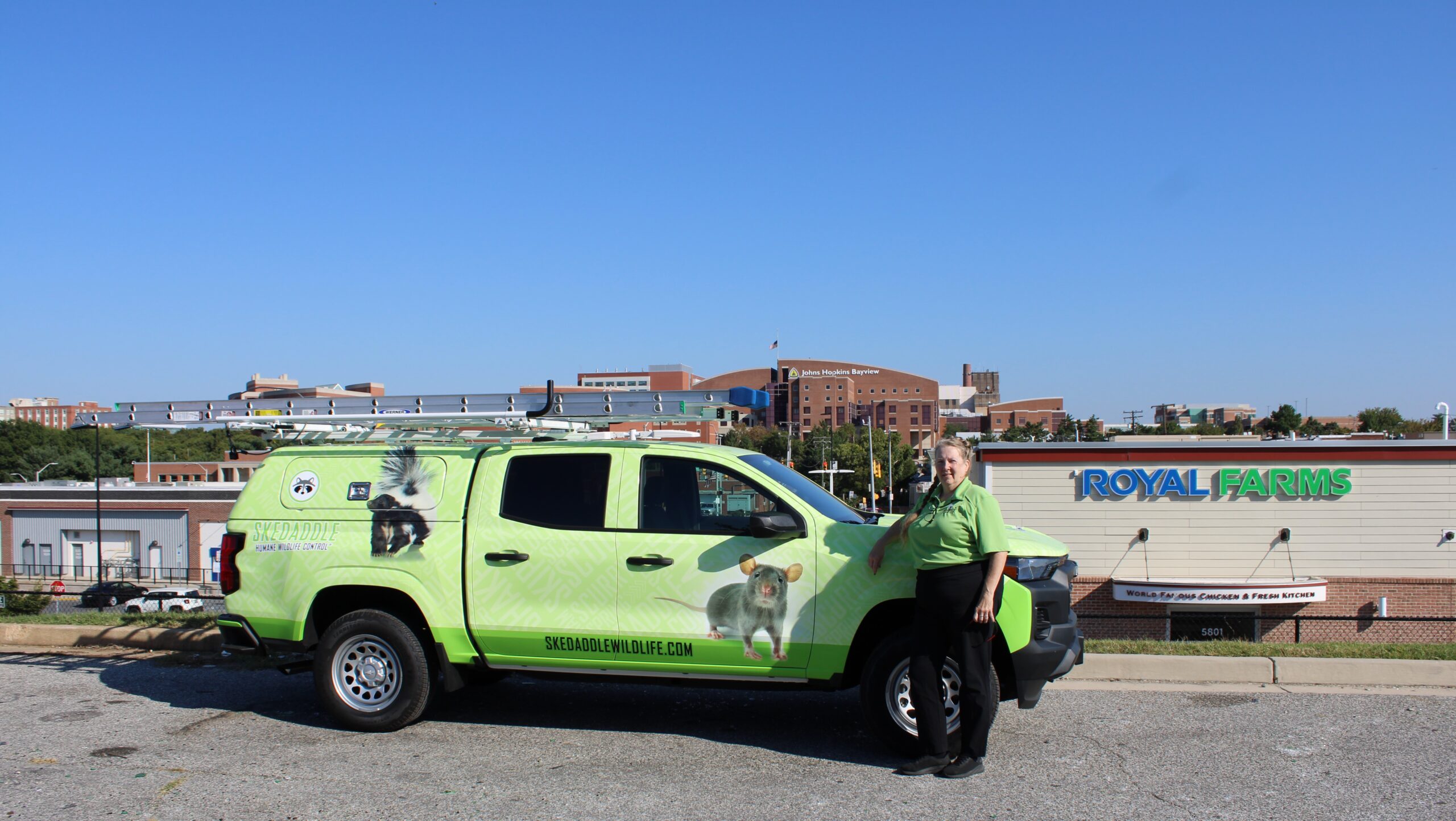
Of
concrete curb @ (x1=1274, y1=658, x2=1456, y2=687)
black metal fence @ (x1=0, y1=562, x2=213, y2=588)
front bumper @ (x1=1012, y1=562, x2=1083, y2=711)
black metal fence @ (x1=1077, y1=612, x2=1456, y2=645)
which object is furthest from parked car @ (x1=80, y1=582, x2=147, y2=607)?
concrete curb @ (x1=1274, y1=658, x2=1456, y2=687)

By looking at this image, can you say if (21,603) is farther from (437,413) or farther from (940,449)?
(940,449)

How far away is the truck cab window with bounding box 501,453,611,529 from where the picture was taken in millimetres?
6320

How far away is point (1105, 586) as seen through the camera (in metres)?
26.7

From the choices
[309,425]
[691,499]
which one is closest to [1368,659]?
[691,499]

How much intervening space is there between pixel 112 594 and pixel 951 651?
37800 mm

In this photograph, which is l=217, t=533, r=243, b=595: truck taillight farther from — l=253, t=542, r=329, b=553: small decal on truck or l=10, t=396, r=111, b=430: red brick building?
l=10, t=396, r=111, b=430: red brick building

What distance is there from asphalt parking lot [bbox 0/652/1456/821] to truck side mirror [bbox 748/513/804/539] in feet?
4.00

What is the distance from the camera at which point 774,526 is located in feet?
19.0

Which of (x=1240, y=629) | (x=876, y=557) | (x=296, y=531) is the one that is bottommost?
(x=1240, y=629)

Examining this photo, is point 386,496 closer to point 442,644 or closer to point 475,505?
point 475,505

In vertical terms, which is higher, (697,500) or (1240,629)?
(697,500)

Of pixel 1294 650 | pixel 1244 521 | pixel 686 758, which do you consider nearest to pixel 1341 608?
pixel 1244 521

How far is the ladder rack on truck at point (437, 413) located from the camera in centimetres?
702

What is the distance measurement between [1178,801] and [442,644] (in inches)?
164
